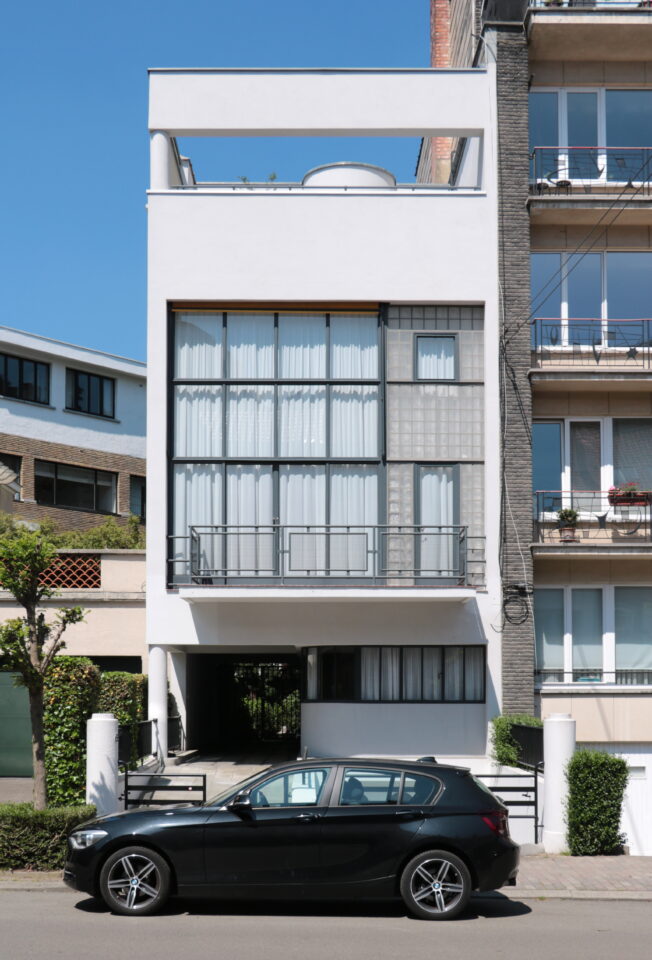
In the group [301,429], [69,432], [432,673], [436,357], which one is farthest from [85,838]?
[69,432]

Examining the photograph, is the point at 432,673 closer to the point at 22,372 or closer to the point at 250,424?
the point at 250,424

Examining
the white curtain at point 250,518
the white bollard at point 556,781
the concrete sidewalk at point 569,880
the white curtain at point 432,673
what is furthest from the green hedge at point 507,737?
the white curtain at point 250,518

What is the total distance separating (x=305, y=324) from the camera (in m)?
20.1

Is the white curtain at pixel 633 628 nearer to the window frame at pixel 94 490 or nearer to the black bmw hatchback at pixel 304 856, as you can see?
the black bmw hatchback at pixel 304 856

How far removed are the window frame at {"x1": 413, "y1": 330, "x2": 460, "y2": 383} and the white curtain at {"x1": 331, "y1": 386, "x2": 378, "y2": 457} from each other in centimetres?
83

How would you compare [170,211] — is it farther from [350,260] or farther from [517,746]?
[517,746]

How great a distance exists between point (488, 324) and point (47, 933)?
1339 centimetres

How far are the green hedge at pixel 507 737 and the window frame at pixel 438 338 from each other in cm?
594

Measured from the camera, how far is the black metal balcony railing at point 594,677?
2009 centimetres

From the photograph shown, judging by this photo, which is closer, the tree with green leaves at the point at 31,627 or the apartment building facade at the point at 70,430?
the tree with green leaves at the point at 31,627

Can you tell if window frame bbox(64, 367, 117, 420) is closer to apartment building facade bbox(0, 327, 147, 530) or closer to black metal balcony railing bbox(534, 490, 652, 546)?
apartment building facade bbox(0, 327, 147, 530)

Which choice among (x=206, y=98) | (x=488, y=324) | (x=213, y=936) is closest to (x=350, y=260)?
(x=488, y=324)

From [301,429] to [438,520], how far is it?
9.51 feet

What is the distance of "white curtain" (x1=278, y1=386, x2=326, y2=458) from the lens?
19922 millimetres
